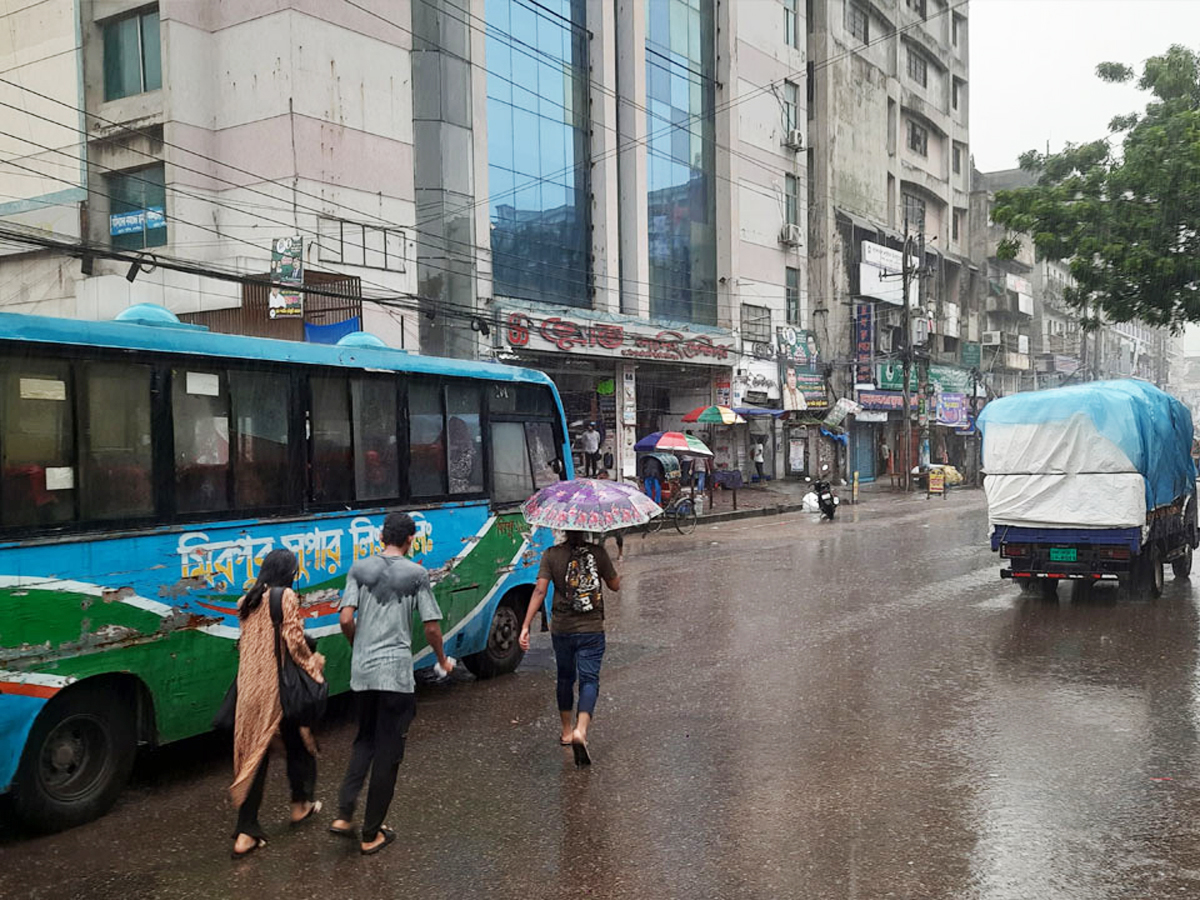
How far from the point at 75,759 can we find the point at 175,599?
100 centimetres

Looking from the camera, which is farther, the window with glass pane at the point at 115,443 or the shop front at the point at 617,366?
the shop front at the point at 617,366

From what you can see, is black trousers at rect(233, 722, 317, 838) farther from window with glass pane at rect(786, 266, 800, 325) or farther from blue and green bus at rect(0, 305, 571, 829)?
window with glass pane at rect(786, 266, 800, 325)

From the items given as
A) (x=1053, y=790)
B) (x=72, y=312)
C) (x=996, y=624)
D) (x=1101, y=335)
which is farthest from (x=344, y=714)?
Answer: (x=1101, y=335)

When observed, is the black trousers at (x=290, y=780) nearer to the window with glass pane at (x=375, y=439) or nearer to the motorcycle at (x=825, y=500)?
the window with glass pane at (x=375, y=439)

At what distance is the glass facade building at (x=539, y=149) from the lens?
27.6 m

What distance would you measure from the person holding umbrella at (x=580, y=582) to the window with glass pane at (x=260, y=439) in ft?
5.67

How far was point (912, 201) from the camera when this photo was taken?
177 feet

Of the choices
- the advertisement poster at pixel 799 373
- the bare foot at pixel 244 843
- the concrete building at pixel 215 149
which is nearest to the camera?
the bare foot at pixel 244 843

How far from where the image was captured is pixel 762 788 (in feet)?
19.6

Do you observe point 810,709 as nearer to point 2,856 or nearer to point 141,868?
point 141,868

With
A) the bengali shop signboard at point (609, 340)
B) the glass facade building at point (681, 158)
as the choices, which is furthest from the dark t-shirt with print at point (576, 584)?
the glass facade building at point (681, 158)

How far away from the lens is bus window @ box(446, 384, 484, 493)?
849 centimetres

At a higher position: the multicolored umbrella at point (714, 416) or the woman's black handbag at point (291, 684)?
the multicolored umbrella at point (714, 416)

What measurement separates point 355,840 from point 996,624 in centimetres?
832
